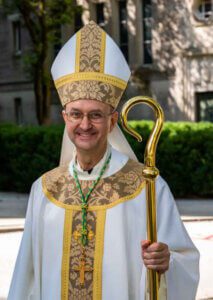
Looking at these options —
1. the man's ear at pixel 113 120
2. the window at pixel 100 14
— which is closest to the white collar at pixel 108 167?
the man's ear at pixel 113 120

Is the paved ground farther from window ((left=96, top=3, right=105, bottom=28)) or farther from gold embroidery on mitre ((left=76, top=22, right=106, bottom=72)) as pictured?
window ((left=96, top=3, right=105, bottom=28))

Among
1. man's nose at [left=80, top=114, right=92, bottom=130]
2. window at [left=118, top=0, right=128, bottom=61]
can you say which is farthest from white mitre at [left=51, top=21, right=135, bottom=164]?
window at [left=118, top=0, right=128, bottom=61]

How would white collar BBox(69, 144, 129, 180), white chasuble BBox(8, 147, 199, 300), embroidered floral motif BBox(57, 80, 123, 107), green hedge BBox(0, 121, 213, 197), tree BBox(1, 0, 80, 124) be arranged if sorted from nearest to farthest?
1. white chasuble BBox(8, 147, 199, 300)
2. embroidered floral motif BBox(57, 80, 123, 107)
3. white collar BBox(69, 144, 129, 180)
4. green hedge BBox(0, 121, 213, 197)
5. tree BBox(1, 0, 80, 124)

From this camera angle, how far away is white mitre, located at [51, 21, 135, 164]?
11.7 ft

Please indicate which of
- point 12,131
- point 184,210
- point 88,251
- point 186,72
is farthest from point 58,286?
point 186,72

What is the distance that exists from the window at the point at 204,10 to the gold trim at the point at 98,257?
914 inches

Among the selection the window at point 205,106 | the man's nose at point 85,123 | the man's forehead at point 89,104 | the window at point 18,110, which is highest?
the man's forehead at point 89,104

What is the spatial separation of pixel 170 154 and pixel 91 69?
13927 mm

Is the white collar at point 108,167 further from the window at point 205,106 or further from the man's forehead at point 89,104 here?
the window at point 205,106

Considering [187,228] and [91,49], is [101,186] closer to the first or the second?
[91,49]

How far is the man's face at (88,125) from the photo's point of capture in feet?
11.5

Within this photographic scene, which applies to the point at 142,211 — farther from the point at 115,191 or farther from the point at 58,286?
the point at 58,286

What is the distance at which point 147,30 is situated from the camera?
28312 millimetres

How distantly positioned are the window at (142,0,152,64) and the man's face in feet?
81.9
